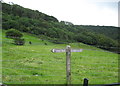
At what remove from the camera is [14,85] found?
12.3ft

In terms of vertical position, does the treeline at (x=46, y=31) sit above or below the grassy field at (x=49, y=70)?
above

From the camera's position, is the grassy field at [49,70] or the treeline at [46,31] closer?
the grassy field at [49,70]

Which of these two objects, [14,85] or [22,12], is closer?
[14,85]

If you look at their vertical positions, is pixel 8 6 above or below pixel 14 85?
above

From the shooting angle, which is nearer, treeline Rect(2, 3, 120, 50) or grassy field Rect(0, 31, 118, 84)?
grassy field Rect(0, 31, 118, 84)

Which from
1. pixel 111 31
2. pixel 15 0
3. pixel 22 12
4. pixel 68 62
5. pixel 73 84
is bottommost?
pixel 73 84

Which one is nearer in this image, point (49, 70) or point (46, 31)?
point (49, 70)

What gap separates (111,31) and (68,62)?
66514 millimetres

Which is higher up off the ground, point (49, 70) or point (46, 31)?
point (46, 31)

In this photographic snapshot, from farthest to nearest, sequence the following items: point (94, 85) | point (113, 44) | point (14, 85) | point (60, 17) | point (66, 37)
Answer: point (60, 17) → point (113, 44) → point (66, 37) → point (94, 85) → point (14, 85)

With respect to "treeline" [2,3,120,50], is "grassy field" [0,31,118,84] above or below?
below

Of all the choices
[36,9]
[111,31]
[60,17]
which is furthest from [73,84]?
[60,17]

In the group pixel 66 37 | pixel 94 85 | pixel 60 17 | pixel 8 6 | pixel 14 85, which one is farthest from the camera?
pixel 60 17

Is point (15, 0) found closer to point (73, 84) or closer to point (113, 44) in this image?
point (113, 44)
